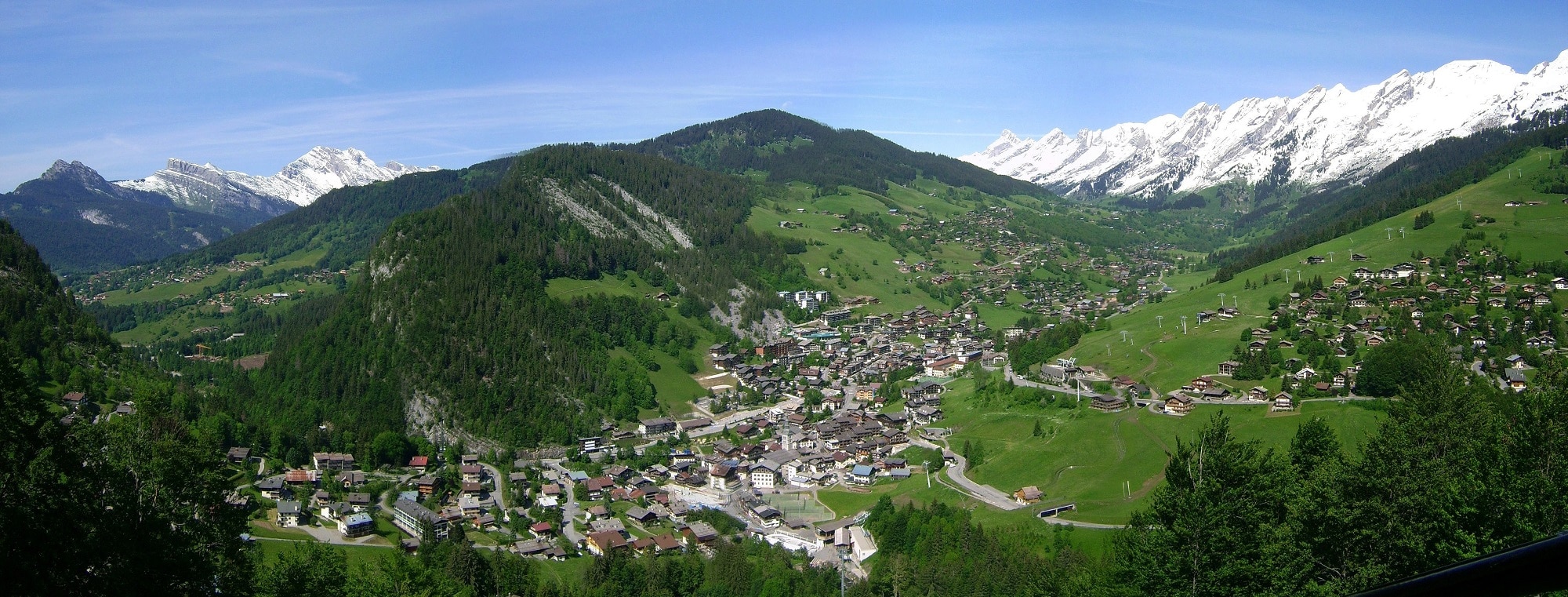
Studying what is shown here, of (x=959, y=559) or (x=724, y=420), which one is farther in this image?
(x=724, y=420)

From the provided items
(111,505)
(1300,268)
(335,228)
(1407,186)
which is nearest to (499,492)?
(111,505)

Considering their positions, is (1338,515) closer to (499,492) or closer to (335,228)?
(499,492)

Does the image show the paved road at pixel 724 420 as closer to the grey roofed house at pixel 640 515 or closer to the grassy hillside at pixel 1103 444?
the grey roofed house at pixel 640 515

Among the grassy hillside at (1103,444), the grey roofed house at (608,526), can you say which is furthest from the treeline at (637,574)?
the grassy hillside at (1103,444)

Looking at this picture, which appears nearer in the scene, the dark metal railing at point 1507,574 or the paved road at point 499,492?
the dark metal railing at point 1507,574

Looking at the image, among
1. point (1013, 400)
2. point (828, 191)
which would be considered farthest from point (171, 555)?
point (828, 191)

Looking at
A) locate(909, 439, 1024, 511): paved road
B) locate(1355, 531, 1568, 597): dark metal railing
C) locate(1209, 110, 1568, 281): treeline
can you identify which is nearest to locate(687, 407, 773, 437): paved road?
locate(909, 439, 1024, 511): paved road
